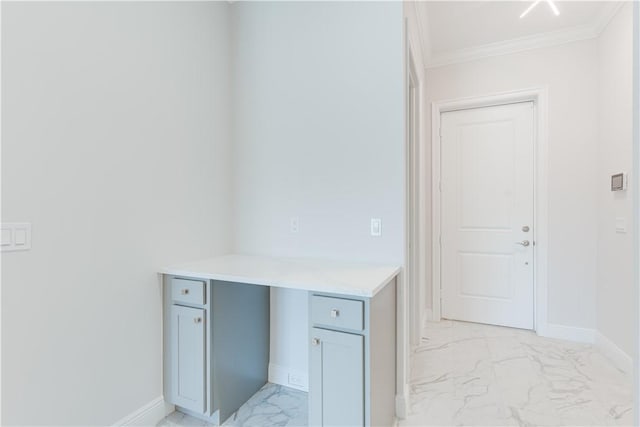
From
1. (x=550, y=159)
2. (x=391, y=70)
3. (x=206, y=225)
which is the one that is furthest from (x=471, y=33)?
(x=206, y=225)

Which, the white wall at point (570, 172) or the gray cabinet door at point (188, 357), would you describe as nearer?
the gray cabinet door at point (188, 357)

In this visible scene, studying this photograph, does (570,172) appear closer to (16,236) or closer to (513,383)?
(513,383)

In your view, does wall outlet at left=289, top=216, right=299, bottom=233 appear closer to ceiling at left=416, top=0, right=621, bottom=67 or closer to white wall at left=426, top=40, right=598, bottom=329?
ceiling at left=416, top=0, right=621, bottom=67

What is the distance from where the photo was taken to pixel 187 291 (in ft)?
5.72

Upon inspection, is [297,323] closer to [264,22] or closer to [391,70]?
[391,70]

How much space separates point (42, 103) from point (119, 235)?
0.66 meters

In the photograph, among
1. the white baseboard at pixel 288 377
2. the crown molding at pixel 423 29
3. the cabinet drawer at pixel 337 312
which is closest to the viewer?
the cabinet drawer at pixel 337 312

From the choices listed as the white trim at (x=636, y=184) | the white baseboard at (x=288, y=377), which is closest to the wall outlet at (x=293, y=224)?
the white baseboard at (x=288, y=377)

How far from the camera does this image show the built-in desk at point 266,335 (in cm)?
136

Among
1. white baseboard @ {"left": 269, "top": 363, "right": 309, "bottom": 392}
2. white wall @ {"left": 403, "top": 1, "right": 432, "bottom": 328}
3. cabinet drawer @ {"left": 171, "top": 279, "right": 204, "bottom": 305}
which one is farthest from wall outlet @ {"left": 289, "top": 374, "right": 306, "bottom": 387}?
white wall @ {"left": 403, "top": 1, "right": 432, "bottom": 328}

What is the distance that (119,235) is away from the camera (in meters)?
1.60

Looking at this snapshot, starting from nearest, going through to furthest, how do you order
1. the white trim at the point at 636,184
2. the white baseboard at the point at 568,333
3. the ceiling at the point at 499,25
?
the white trim at the point at 636,184 → the ceiling at the point at 499,25 → the white baseboard at the point at 568,333

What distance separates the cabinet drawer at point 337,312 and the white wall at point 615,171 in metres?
2.05

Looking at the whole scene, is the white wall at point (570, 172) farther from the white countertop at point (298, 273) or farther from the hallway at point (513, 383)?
the white countertop at point (298, 273)
